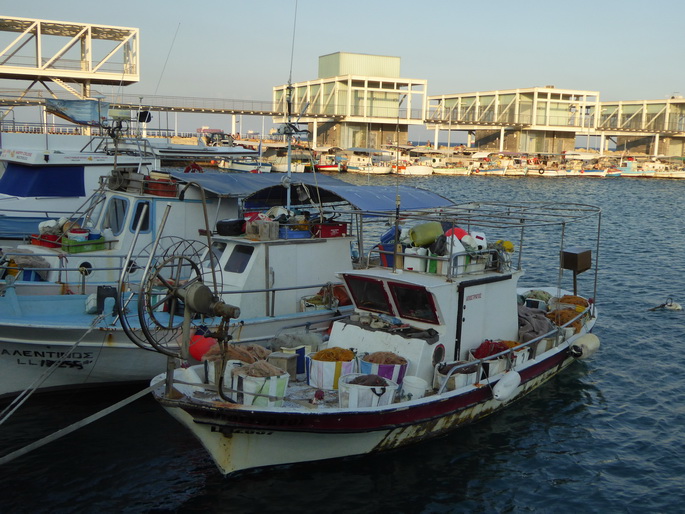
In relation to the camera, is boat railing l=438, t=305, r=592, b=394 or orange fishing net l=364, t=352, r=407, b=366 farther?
boat railing l=438, t=305, r=592, b=394

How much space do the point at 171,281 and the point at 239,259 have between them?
301 centimetres

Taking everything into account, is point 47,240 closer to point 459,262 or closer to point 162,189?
point 162,189

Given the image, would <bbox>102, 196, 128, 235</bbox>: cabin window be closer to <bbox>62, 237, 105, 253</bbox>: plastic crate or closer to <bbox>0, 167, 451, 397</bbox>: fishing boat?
<bbox>0, 167, 451, 397</bbox>: fishing boat

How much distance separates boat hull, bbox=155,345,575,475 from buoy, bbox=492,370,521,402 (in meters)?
0.32

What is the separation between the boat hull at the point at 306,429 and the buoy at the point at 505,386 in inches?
12.7

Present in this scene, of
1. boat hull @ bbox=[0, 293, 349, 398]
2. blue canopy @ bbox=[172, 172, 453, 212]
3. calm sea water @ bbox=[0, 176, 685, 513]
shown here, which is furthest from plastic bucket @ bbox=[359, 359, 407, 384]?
blue canopy @ bbox=[172, 172, 453, 212]

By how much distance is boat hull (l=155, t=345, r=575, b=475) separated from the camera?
10023 millimetres

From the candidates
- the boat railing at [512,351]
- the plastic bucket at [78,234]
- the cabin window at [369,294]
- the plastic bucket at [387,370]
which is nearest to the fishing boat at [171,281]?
the plastic bucket at [78,234]

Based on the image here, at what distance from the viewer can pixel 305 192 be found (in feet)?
55.8

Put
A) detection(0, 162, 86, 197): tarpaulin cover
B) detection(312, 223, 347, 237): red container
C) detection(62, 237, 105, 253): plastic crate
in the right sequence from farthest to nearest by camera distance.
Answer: detection(0, 162, 86, 197): tarpaulin cover
detection(62, 237, 105, 253): plastic crate
detection(312, 223, 347, 237): red container

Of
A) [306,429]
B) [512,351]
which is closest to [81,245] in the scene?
[306,429]

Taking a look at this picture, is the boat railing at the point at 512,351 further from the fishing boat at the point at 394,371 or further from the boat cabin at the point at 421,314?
the boat cabin at the point at 421,314

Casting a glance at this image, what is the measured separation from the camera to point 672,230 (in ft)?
149

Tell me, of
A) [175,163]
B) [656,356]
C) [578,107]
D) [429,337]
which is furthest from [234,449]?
[578,107]
